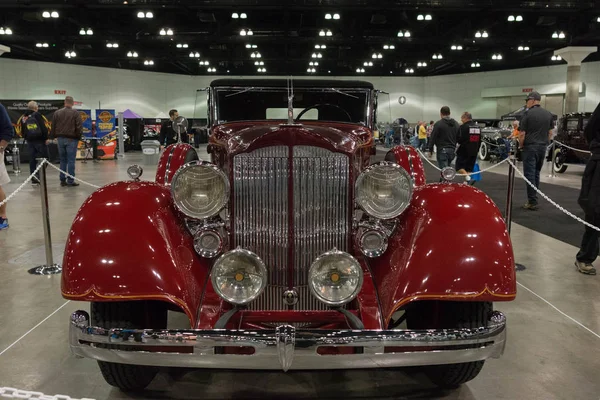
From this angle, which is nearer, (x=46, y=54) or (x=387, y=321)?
(x=387, y=321)

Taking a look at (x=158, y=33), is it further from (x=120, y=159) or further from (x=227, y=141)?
(x=227, y=141)

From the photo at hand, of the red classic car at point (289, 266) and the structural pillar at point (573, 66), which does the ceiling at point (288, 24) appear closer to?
the structural pillar at point (573, 66)

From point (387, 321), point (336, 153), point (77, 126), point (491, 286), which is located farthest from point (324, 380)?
point (77, 126)

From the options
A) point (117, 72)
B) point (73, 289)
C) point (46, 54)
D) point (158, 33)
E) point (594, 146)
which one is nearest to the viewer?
point (73, 289)

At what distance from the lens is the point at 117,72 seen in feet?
88.5

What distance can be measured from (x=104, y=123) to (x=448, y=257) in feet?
63.6

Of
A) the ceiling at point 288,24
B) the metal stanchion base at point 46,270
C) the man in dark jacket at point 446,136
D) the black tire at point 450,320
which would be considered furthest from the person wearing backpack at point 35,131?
the black tire at point 450,320

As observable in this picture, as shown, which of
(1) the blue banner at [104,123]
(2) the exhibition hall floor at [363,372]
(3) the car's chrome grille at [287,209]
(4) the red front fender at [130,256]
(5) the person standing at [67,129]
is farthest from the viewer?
(1) the blue banner at [104,123]

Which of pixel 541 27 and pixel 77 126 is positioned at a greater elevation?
pixel 541 27

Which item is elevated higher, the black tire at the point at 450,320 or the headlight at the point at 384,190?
the headlight at the point at 384,190

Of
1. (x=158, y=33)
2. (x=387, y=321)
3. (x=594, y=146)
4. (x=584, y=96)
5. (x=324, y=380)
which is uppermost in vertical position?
(x=158, y=33)

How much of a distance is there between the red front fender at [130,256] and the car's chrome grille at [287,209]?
0.32 meters

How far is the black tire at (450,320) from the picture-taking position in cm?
234

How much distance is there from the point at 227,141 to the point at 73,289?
3.48ft
